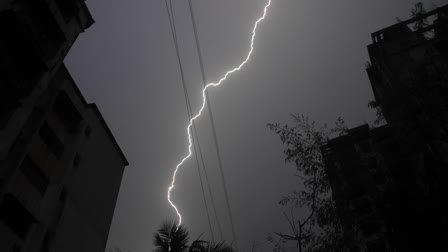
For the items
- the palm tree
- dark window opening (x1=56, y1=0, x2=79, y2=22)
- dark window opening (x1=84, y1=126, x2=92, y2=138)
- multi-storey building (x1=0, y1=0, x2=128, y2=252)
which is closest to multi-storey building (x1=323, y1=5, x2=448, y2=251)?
the palm tree

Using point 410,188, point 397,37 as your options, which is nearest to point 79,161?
point 410,188

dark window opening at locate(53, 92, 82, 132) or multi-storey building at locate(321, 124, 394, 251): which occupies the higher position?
dark window opening at locate(53, 92, 82, 132)

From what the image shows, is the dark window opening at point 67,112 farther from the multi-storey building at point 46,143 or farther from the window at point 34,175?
the window at point 34,175

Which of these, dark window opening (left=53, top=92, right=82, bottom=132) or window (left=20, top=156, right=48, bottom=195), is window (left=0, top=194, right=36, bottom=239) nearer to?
window (left=20, top=156, right=48, bottom=195)

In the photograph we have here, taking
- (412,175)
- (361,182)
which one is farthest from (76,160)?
(412,175)

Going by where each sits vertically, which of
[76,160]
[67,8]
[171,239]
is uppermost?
[67,8]

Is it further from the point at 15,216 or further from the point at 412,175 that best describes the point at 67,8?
the point at 412,175
